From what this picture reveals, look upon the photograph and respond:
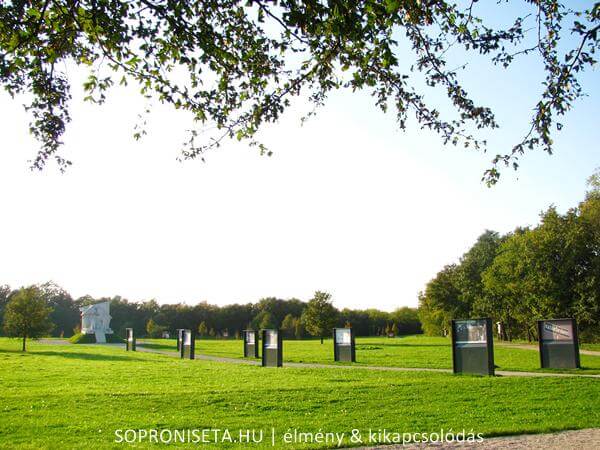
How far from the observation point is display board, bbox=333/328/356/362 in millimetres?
23594

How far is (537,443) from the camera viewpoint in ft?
22.9

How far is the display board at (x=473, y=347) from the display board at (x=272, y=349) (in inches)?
295

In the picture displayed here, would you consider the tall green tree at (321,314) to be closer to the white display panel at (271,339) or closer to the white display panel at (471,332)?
the white display panel at (271,339)

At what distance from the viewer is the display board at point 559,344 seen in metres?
17.3

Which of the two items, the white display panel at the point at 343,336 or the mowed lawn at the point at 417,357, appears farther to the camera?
the white display panel at the point at 343,336

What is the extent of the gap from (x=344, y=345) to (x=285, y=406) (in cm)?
1422

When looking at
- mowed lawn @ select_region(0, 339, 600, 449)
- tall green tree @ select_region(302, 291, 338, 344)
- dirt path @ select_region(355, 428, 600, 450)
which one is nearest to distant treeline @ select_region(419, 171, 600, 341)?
tall green tree @ select_region(302, 291, 338, 344)

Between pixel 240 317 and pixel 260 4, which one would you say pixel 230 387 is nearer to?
pixel 260 4

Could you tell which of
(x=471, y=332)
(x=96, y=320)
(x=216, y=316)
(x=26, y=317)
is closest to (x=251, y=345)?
(x=471, y=332)

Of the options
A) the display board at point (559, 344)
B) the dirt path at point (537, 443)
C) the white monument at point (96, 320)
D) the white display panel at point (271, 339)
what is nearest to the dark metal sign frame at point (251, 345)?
the white display panel at point (271, 339)

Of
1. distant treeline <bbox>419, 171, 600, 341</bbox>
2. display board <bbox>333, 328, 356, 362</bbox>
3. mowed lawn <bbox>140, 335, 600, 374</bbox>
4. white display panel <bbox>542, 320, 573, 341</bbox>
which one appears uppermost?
distant treeline <bbox>419, 171, 600, 341</bbox>

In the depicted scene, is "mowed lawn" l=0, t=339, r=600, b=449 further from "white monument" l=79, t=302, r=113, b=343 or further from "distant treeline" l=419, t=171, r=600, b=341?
"white monument" l=79, t=302, r=113, b=343

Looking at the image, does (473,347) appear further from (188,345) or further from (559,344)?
(188,345)

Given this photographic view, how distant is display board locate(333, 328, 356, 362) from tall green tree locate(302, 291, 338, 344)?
2446cm
